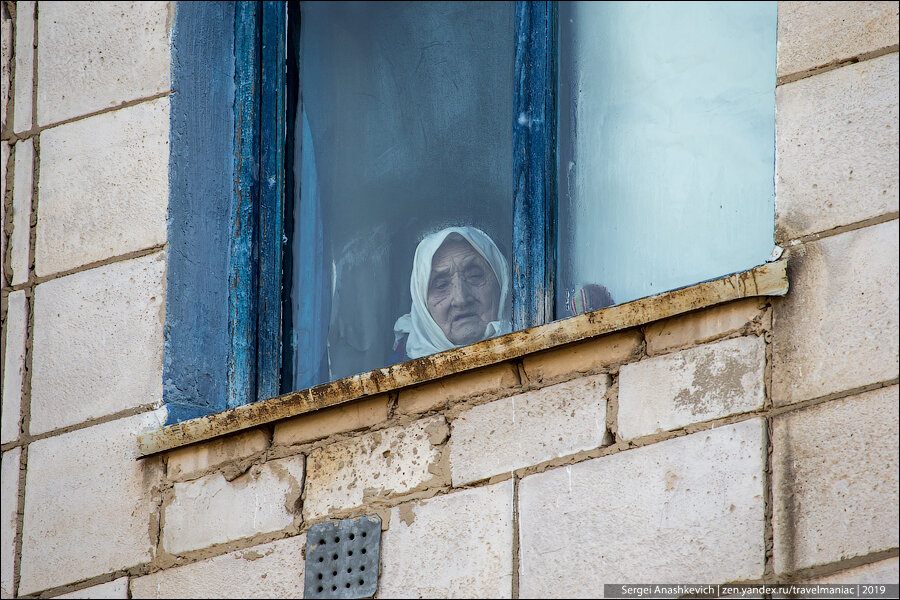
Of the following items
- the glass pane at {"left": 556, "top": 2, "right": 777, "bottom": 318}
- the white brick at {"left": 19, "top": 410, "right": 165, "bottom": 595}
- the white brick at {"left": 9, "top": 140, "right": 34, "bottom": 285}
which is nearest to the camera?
the glass pane at {"left": 556, "top": 2, "right": 777, "bottom": 318}

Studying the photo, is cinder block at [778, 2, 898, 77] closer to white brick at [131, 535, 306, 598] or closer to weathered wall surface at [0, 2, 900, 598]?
weathered wall surface at [0, 2, 900, 598]

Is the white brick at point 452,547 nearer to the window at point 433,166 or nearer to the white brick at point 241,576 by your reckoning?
the white brick at point 241,576

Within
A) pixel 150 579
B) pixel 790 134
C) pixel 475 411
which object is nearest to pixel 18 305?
pixel 150 579

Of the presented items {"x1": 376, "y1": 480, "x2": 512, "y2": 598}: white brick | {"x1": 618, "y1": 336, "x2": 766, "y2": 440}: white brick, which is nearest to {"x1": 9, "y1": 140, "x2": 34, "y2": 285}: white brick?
{"x1": 376, "y1": 480, "x2": 512, "y2": 598}: white brick

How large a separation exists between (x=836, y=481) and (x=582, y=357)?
72 centimetres

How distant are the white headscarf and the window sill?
1.27 feet

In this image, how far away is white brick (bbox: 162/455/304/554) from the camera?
3969 mm

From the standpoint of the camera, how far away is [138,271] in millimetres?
4363

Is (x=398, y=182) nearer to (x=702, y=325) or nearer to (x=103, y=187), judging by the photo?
(x=103, y=187)

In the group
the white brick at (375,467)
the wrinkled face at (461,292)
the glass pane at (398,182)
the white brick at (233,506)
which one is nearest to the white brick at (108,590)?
the white brick at (233,506)

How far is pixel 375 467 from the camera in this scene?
12.7ft

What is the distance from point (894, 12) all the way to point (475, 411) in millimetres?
1422

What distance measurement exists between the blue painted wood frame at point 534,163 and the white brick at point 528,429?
0.38 metres

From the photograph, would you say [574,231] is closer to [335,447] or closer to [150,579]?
[335,447]
